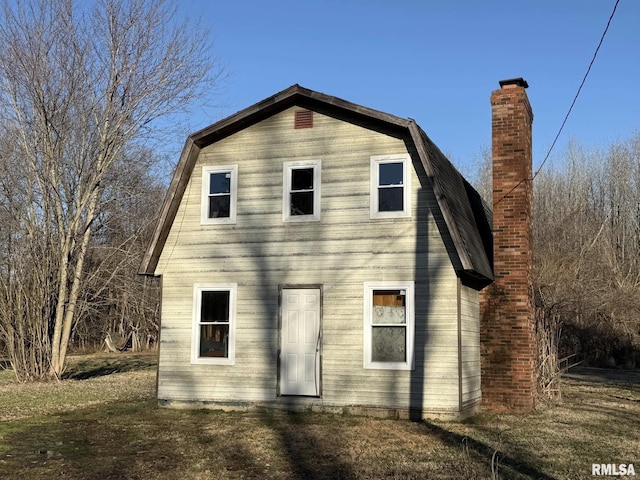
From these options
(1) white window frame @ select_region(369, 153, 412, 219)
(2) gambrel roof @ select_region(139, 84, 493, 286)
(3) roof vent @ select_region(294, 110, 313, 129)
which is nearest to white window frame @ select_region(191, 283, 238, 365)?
(2) gambrel roof @ select_region(139, 84, 493, 286)

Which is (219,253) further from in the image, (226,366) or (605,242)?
(605,242)

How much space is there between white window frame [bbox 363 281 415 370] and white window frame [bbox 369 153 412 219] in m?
1.32

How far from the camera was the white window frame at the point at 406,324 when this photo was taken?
11.8 metres

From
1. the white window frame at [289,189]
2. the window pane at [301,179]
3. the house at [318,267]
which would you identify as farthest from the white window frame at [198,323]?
the window pane at [301,179]

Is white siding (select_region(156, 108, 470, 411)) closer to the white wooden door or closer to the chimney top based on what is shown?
the white wooden door

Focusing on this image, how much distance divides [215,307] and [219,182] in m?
2.63

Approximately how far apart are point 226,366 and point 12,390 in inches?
273

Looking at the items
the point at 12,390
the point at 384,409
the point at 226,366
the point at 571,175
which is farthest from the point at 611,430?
the point at 571,175

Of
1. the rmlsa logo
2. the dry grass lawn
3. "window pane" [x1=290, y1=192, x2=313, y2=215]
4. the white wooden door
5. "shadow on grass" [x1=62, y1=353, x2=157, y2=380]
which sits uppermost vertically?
"window pane" [x1=290, y1=192, x2=313, y2=215]

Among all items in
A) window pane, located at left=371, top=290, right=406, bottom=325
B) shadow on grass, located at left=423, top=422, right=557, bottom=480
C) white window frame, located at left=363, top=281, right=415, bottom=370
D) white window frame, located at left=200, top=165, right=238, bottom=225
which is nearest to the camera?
shadow on grass, located at left=423, top=422, right=557, bottom=480

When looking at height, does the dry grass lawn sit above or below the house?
below

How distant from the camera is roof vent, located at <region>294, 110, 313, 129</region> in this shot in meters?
13.2

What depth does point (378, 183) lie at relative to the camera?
12641mm

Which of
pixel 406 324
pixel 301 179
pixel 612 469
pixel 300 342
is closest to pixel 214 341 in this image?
pixel 300 342
